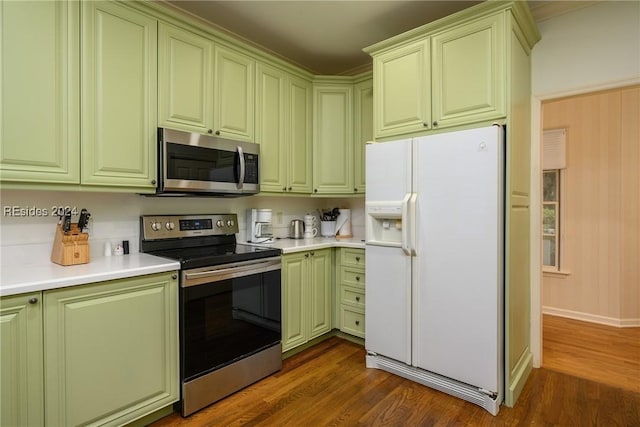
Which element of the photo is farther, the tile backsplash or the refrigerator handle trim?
the refrigerator handle trim

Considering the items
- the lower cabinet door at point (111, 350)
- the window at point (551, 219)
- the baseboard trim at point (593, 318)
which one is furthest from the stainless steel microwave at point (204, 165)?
the baseboard trim at point (593, 318)

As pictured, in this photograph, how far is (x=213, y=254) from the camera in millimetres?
2176

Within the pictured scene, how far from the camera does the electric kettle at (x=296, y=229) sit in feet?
10.8

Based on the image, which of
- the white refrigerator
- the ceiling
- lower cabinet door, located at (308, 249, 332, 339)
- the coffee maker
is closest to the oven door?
lower cabinet door, located at (308, 249, 332, 339)

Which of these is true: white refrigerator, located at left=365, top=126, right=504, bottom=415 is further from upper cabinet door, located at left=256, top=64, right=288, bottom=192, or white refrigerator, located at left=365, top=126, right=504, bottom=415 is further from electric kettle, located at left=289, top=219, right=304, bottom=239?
electric kettle, located at left=289, top=219, right=304, bottom=239

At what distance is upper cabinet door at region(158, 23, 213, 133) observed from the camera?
2123 millimetres

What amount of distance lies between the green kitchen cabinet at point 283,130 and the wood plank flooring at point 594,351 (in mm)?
2496

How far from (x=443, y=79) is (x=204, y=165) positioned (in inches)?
66.4

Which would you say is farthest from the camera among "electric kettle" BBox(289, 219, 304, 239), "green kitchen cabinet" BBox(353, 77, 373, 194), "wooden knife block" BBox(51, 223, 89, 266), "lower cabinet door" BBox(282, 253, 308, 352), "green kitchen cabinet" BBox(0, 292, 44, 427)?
"electric kettle" BBox(289, 219, 304, 239)

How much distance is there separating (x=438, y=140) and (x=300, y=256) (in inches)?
52.3

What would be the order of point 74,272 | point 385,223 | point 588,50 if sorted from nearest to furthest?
1. point 74,272
2. point 588,50
3. point 385,223

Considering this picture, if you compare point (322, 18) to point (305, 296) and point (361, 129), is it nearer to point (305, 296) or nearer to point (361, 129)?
point (361, 129)

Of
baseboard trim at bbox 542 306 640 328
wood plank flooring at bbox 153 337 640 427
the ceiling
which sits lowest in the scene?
wood plank flooring at bbox 153 337 640 427

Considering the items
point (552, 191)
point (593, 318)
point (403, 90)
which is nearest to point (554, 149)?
point (552, 191)
